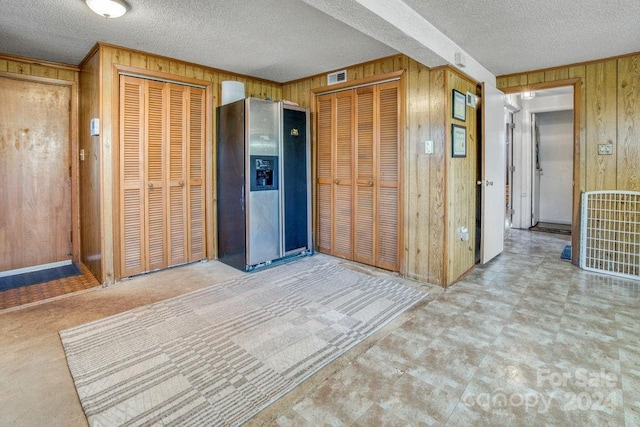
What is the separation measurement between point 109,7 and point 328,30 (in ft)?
5.26

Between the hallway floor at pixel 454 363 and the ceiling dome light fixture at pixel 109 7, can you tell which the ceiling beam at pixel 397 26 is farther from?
the hallway floor at pixel 454 363

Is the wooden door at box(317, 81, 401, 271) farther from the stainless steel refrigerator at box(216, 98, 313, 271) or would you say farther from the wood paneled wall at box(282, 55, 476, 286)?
the stainless steel refrigerator at box(216, 98, 313, 271)

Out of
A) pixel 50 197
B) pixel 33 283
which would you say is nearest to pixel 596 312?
pixel 33 283

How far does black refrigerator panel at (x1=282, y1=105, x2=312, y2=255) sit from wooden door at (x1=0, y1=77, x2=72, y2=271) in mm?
2558

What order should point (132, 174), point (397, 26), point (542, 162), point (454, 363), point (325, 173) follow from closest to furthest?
point (454, 363) → point (397, 26) → point (132, 174) → point (325, 173) → point (542, 162)

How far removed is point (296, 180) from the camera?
13.9ft

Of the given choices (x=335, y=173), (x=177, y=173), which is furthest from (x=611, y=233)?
(x=177, y=173)

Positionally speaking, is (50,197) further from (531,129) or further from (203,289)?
(531,129)

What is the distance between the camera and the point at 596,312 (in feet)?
8.92

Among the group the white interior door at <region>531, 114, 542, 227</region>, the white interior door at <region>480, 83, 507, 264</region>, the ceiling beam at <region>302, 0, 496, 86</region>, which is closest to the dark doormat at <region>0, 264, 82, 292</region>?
the ceiling beam at <region>302, 0, 496, 86</region>

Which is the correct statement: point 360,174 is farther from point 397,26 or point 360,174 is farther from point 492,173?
point 397,26

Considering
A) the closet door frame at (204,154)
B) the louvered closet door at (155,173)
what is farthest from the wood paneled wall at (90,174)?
the louvered closet door at (155,173)

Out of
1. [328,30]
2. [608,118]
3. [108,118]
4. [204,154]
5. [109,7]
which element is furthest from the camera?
[204,154]

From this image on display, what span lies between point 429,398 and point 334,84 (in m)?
3.43
